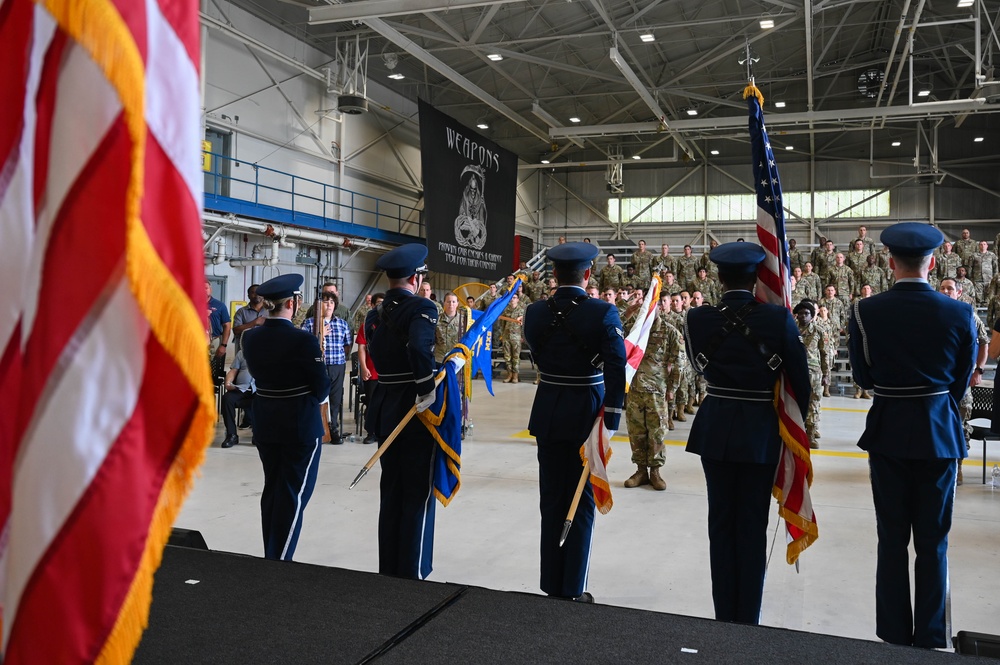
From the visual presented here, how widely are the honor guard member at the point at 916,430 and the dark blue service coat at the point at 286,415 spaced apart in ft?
8.30

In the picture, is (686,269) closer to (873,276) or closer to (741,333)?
(873,276)

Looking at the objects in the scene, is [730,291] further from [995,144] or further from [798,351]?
[995,144]

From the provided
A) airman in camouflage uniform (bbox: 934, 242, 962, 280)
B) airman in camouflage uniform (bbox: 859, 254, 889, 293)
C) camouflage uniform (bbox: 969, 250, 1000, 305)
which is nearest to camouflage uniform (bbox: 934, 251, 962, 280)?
airman in camouflage uniform (bbox: 934, 242, 962, 280)

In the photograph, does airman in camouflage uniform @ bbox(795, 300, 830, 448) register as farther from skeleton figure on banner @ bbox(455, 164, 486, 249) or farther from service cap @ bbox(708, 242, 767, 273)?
skeleton figure on banner @ bbox(455, 164, 486, 249)

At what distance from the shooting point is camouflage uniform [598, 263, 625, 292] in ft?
60.0

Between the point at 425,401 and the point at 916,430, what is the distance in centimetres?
209

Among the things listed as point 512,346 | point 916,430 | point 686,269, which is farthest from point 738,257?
point 686,269

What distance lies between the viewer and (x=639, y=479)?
6.16m

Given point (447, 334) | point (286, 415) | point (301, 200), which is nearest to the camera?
point (286, 415)

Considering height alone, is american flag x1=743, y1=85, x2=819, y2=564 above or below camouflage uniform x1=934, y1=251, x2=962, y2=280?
below

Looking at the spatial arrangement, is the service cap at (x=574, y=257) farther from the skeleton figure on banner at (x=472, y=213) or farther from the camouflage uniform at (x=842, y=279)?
the camouflage uniform at (x=842, y=279)

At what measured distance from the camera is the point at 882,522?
10.1 feet

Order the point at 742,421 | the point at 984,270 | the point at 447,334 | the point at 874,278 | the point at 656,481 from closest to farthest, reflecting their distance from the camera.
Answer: the point at 742,421 → the point at 656,481 → the point at 447,334 → the point at 874,278 → the point at 984,270

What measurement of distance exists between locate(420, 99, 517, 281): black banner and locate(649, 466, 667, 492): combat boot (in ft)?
35.8
